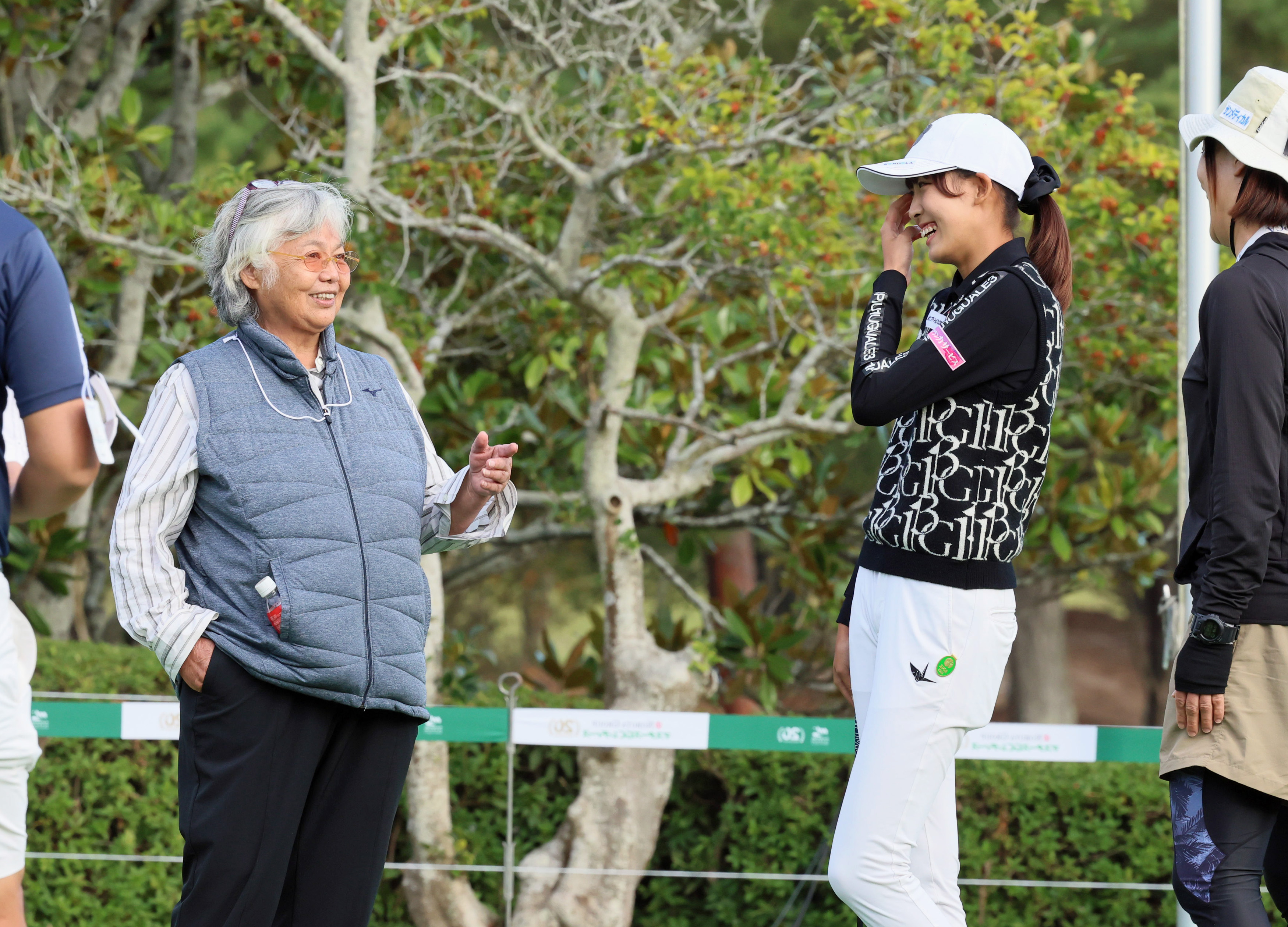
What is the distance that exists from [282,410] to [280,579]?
33 centimetres

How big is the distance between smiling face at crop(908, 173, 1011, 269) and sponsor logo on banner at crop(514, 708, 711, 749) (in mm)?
1850

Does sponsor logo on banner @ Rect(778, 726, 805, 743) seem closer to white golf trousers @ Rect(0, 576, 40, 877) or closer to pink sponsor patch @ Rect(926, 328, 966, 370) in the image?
pink sponsor patch @ Rect(926, 328, 966, 370)

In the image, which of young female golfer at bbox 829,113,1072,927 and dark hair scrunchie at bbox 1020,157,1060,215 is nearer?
young female golfer at bbox 829,113,1072,927

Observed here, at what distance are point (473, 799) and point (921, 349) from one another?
108 inches

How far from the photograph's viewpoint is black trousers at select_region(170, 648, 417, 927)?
2303mm

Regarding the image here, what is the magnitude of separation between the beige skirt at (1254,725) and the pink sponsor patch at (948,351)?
2.33ft

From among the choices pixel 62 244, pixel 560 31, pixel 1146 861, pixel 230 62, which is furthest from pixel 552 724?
pixel 230 62

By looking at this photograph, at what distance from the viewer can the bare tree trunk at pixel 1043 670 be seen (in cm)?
911

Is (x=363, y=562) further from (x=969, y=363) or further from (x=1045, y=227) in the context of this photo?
(x=1045, y=227)

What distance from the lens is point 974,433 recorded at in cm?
241

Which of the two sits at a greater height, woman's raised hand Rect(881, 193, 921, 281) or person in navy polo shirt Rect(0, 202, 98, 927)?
woman's raised hand Rect(881, 193, 921, 281)

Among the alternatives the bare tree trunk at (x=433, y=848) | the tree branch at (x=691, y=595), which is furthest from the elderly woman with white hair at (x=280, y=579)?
the tree branch at (x=691, y=595)

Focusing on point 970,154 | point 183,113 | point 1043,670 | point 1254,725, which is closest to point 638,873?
point 1254,725

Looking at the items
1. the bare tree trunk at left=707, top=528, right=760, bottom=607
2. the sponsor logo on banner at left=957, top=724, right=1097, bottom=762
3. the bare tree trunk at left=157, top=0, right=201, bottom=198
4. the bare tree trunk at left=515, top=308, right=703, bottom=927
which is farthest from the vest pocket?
the bare tree trunk at left=707, top=528, right=760, bottom=607
